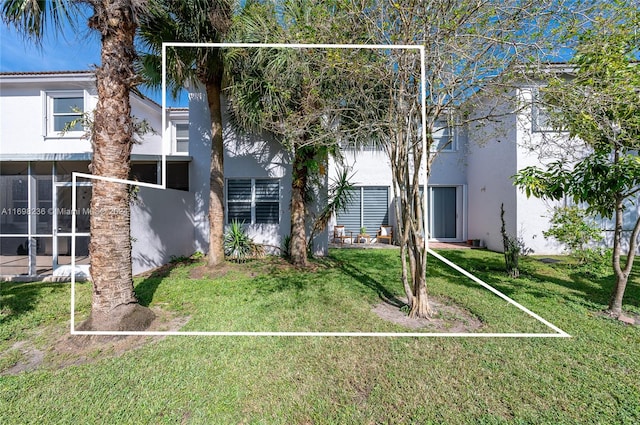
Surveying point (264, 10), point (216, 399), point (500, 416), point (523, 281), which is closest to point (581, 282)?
point (523, 281)

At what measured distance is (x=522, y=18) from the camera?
3.56 meters

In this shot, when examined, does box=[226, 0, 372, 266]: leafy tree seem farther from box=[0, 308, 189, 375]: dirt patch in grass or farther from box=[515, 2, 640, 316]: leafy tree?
box=[0, 308, 189, 375]: dirt patch in grass

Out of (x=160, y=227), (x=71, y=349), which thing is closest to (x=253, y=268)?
(x=160, y=227)

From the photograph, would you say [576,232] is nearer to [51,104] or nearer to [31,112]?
[51,104]

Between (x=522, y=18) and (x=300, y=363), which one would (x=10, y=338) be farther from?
(x=522, y=18)

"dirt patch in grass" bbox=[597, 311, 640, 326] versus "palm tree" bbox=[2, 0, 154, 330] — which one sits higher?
"palm tree" bbox=[2, 0, 154, 330]

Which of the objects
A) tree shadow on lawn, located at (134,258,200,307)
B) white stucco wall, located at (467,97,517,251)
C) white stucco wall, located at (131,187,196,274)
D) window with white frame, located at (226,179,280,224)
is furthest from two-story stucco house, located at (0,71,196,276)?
white stucco wall, located at (467,97,517,251)

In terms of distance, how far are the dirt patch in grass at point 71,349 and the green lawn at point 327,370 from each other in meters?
A: 0.04

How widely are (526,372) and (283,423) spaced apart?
2.57 meters

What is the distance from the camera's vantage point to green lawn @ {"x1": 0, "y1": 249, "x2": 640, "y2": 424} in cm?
237

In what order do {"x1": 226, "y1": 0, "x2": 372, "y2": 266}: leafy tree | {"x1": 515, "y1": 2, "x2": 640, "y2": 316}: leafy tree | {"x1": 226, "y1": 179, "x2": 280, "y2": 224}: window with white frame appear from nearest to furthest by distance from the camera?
{"x1": 515, "y1": 2, "x2": 640, "y2": 316}: leafy tree, {"x1": 226, "y1": 0, "x2": 372, "y2": 266}: leafy tree, {"x1": 226, "y1": 179, "x2": 280, "y2": 224}: window with white frame

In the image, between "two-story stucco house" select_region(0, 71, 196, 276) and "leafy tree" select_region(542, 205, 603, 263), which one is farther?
"two-story stucco house" select_region(0, 71, 196, 276)

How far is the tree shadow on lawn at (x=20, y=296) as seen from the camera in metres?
4.48

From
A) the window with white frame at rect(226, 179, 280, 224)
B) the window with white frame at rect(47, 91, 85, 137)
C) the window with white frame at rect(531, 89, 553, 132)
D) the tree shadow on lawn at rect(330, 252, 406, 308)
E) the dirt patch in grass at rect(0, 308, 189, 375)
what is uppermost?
the window with white frame at rect(47, 91, 85, 137)
